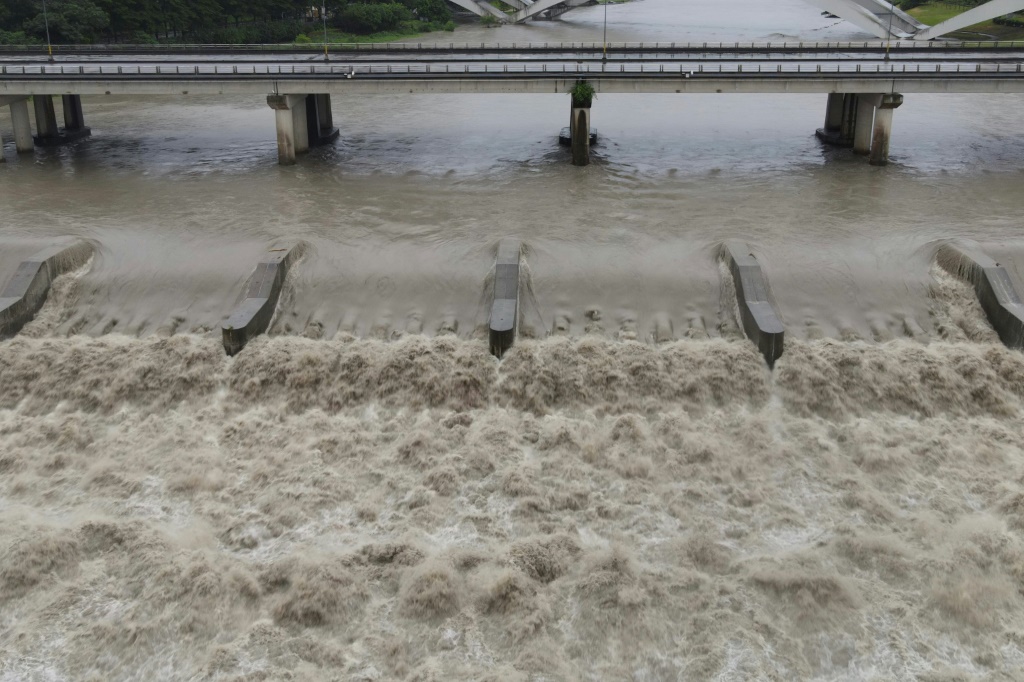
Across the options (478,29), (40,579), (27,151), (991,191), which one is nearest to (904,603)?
(40,579)

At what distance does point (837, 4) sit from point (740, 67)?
191ft

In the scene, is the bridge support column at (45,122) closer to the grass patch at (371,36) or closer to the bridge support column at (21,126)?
the bridge support column at (21,126)

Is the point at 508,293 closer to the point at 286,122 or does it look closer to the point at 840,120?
the point at 286,122

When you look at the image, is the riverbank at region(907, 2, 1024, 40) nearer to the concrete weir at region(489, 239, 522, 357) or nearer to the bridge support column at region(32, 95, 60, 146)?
the concrete weir at region(489, 239, 522, 357)

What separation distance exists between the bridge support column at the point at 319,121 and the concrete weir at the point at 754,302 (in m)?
23.0

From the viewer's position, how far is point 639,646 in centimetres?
1416

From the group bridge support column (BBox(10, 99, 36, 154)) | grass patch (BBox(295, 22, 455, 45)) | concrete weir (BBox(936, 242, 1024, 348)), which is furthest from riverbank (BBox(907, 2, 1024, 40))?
bridge support column (BBox(10, 99, 36, 154))

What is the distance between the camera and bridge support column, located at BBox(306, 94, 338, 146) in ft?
137

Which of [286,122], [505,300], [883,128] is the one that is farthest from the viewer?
[286,122]

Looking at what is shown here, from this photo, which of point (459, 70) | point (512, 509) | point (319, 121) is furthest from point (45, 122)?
point (512, 509)

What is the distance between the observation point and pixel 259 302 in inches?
912

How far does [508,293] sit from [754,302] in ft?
20.0

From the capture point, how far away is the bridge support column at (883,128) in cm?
3675

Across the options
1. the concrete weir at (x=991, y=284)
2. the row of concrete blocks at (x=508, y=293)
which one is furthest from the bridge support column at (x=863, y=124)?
the row of concrete blocks at (x=508, y=293)
